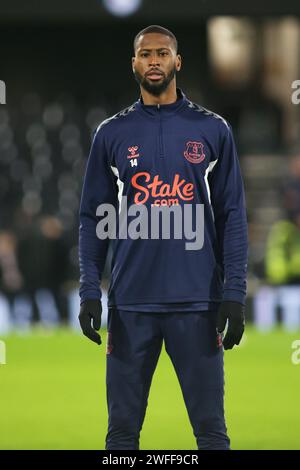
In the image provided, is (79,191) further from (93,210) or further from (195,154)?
(195,154)

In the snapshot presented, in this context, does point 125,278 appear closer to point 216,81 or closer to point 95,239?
point 95,239

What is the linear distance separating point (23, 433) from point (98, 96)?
52.8 feet

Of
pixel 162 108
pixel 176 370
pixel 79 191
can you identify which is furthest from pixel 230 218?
pixel 79 191

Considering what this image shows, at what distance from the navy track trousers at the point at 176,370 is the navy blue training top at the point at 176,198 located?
0.07 meters

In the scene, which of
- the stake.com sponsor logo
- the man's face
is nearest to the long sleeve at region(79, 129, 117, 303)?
the stake.com sponsor logo

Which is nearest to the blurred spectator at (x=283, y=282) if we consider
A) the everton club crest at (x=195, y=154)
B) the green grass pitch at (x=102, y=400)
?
→ the green grass pitch at (x=102, y=400)

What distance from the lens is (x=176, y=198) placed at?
3.77 m

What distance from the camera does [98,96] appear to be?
21.4 metres

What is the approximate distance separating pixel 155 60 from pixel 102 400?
3984 millimetres

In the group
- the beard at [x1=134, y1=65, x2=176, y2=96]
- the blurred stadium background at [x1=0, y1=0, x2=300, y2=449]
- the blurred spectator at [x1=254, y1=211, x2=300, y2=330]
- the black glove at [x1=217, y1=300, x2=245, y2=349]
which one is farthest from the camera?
the blurred spectator at [x1=254, y1=211, x2=300, y2=330]

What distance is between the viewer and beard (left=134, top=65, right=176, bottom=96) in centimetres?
380

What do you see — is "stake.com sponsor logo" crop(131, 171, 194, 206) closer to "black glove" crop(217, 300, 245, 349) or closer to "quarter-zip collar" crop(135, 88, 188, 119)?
"quarter-zip collar" crop(135, 88, 188, 119)
